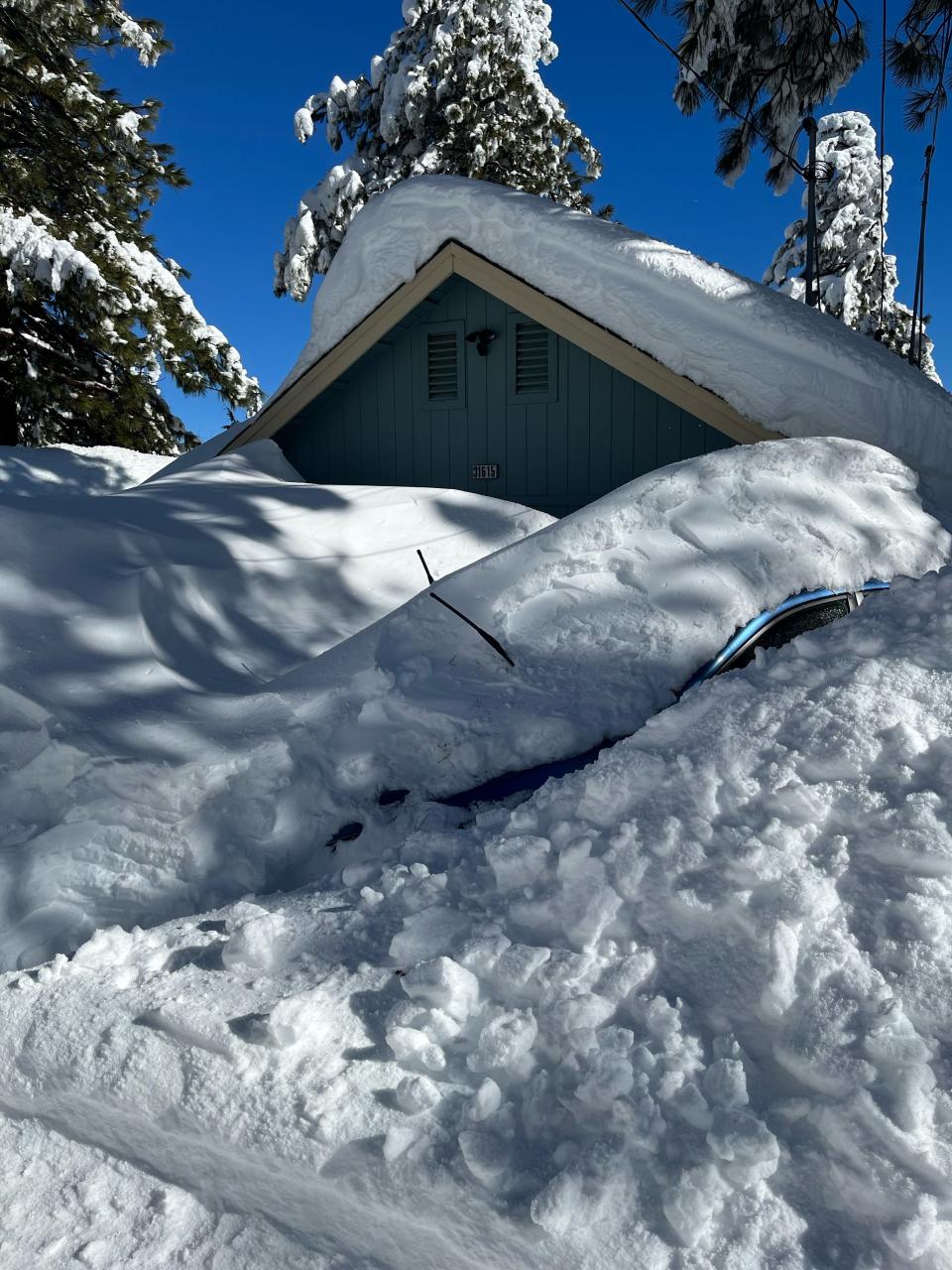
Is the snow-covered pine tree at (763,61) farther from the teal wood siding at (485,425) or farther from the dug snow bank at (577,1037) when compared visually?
the dug snow bank at (577,1037)

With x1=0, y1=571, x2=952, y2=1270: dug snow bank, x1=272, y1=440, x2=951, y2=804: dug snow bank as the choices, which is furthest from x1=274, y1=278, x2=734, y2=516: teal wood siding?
x1=0, y1=571, x2=952, y2=1270: dug snow bank

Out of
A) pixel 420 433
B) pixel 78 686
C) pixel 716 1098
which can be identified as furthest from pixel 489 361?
pixel 716 1098

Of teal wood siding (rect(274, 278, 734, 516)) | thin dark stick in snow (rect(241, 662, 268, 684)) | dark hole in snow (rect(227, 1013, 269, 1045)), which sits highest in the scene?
teal wood siding (rect(274, 278, 734, 516))

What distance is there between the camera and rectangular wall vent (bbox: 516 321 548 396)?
675cm

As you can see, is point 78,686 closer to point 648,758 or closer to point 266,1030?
point 266,1030

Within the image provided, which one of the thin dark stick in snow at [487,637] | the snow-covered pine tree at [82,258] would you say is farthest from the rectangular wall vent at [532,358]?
the snow-covered pine tree at [82,258]

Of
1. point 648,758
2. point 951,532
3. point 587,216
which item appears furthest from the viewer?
point 587,216

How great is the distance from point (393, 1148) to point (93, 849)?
1488 mm

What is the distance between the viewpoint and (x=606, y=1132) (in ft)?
5.28

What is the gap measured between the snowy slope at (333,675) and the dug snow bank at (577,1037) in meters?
0.33

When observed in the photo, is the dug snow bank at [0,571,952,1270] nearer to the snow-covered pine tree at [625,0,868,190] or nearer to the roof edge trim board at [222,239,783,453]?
the roof edge trim board at [222,239,783,453]

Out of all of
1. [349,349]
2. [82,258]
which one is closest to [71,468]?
[82,258]

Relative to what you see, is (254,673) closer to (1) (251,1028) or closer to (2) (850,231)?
(1) (251,1028)

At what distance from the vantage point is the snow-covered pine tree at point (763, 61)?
700cm
